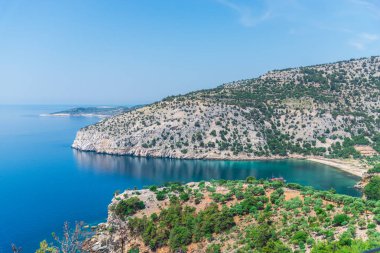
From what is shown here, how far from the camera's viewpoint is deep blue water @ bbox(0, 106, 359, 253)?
6053 cm

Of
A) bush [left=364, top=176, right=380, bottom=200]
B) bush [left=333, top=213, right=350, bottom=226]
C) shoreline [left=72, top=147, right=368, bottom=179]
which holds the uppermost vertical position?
bush [left=333, top=213, right=350, bottom=226]

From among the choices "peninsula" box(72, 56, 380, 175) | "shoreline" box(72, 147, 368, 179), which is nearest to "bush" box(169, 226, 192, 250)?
"shoreline" box(72, 147, 368, 179)

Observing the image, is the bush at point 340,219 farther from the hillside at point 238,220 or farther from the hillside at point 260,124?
the hillside at point 260,124

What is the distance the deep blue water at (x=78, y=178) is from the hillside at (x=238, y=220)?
49.8 ft

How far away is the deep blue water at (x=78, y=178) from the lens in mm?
60534

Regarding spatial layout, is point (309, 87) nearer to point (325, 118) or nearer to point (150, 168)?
point (325, 118)

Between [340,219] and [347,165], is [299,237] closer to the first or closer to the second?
[340,219]

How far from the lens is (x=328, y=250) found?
23438mm

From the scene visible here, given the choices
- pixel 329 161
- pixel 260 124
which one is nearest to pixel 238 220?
pixel 329 161

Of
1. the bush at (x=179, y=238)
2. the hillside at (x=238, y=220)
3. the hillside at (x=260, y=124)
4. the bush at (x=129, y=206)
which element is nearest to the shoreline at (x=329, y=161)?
the hillside at (x=260, y=124)

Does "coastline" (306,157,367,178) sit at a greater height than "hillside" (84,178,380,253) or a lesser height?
lesser

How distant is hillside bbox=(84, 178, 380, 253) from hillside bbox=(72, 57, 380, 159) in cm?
6895

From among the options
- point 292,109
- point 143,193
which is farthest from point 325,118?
point 143,193

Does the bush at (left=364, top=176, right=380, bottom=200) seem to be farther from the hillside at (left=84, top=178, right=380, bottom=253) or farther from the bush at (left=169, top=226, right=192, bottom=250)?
the bush at (left=169, top=226, right=192, bottom=250)
